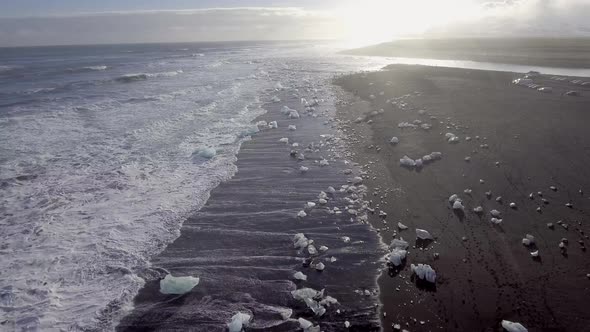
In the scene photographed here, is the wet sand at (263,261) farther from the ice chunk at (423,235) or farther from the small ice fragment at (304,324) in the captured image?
the ice chunk at (423,235)

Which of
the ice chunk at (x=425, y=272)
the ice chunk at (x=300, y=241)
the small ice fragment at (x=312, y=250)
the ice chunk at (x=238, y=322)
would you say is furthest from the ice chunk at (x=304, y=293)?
the ice chunk at (x=425, y=272)

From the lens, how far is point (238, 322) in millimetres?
5066

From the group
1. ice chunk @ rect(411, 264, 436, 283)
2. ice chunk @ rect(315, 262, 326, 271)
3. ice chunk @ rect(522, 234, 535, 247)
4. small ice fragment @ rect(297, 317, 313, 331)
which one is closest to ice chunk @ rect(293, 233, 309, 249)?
ice chunk @ rect(315, 262, 326, 271)

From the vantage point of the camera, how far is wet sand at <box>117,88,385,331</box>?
5.32 m

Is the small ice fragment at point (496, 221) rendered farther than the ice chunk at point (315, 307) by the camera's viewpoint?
Yes

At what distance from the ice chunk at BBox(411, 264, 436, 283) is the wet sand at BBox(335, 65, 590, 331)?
14 centimetres

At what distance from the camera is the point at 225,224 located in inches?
312

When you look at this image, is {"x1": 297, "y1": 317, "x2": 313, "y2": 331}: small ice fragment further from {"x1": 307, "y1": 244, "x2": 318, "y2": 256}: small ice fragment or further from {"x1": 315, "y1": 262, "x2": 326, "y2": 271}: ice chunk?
{"x1": 307, "y1": 244, "x2": 318, "y2": 256}: small ice fragment

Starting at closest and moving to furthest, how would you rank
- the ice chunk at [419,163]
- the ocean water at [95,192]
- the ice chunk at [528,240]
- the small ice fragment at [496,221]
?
the ocean water at [95,192] → the ice chunk at [528,240] → the small ice fragment at [496,221] → the ice chunk at [419,163]

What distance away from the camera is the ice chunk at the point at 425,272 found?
5.83 metres

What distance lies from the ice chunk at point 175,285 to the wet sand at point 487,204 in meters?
3.35

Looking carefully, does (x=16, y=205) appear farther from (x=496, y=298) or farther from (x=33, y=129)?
(x=496, y=298)

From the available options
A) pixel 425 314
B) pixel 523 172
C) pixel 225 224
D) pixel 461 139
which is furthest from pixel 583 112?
pixel 225 224

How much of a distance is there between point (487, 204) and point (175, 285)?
23.3ft
